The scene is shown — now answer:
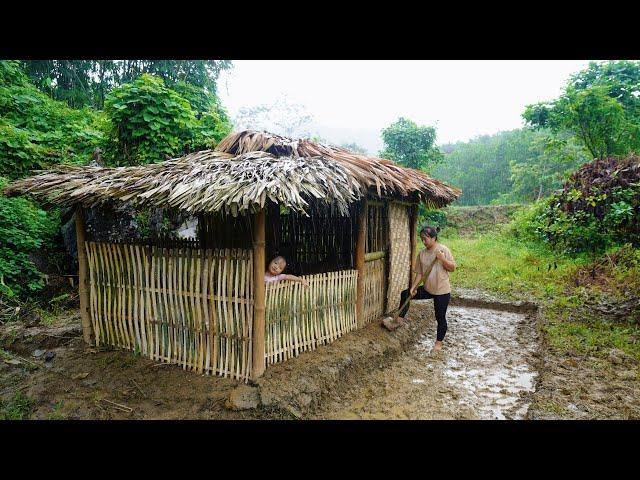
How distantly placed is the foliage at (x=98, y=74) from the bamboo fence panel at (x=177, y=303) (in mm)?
12591

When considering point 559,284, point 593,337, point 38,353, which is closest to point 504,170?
point 559,284

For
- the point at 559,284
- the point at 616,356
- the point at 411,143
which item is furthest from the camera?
the point at 411,143

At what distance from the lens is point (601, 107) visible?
10812 millimetres

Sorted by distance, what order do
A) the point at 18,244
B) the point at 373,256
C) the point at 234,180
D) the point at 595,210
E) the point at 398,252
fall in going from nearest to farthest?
the point at 234,180 → the point at 373,256 → the point at 18,244 → the point at 398,252 → the point at 595,210

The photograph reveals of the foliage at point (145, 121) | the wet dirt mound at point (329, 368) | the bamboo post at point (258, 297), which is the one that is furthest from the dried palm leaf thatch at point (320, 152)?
the foliage at point (145, 121)

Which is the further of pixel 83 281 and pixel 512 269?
pixel 512 269

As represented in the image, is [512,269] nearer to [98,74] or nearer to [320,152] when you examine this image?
[320,152]

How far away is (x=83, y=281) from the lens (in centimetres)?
588

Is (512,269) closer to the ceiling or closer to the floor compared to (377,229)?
closer to the floor

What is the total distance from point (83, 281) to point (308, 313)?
347 centimetres

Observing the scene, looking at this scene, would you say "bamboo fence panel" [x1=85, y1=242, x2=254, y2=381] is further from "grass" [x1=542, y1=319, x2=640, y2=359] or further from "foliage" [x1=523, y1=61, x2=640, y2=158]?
"foliage" [x1=523, y1=61, x2=640, y2=158]

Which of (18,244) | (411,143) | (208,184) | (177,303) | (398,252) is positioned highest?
(411,143)

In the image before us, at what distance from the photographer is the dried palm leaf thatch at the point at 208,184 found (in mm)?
4211

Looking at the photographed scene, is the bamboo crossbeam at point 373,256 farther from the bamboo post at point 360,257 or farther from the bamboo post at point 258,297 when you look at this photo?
the bamboo post at point 258,297
